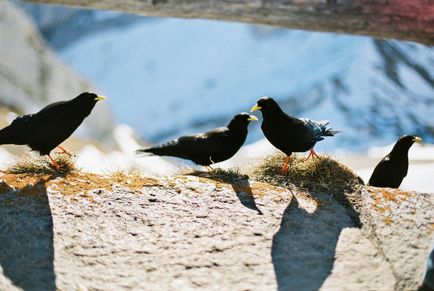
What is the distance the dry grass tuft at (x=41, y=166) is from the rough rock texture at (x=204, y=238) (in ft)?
0.71

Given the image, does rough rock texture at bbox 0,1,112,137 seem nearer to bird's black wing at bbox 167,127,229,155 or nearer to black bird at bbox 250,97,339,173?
bird's black wing at bbox 167,127,229,155

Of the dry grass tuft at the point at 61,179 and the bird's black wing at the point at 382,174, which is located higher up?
the bird's black wing at the point at 382,174

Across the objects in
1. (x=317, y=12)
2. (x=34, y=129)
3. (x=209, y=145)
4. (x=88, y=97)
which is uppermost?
(x=317, y=12)

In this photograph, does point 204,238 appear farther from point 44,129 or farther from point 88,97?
point 88,97

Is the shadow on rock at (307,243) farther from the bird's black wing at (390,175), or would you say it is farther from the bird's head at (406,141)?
the bird's head at (406,141)

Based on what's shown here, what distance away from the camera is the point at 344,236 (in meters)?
4.35

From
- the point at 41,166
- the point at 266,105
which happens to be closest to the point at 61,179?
the point at 41,166

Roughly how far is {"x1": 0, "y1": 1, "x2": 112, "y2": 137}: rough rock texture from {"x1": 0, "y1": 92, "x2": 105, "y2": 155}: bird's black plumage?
315 inches

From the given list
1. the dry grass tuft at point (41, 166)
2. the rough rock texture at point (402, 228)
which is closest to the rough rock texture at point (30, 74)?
the dry grass tuft at point (41, 166)

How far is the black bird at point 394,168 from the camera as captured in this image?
626cm

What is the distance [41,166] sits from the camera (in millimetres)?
5293

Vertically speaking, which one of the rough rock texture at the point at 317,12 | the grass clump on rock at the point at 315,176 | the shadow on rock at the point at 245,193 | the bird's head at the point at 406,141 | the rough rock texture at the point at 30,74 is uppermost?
the rough rock texture at the point at 30,74

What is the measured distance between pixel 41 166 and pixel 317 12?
3626 mm

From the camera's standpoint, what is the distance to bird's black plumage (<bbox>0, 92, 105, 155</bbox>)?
5.49 metres
